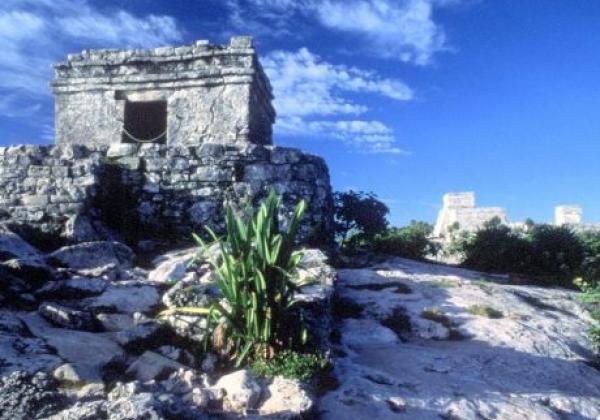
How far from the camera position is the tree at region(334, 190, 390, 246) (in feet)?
31.4

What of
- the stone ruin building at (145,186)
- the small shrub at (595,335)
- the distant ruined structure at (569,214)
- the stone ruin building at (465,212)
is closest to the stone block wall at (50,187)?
the stone ruin building at (145,186)

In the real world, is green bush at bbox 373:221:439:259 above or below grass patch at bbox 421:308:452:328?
above

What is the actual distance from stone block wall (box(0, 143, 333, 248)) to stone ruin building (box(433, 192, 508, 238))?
15574mm

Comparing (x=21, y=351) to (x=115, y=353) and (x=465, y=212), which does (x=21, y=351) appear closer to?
(x=115, y=353)

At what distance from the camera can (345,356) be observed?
13.2 ft

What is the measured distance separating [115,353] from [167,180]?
14.8 feet

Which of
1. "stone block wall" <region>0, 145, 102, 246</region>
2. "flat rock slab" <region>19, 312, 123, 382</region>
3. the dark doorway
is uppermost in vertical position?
the dark doorway

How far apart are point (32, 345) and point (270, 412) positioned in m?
Result: 1.46

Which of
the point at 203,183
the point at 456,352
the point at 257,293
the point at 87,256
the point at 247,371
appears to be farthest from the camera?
the point at 203,183

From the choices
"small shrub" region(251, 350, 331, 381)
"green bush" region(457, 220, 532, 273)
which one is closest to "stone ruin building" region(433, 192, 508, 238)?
"green bush" region(457, 220, 532, 273)

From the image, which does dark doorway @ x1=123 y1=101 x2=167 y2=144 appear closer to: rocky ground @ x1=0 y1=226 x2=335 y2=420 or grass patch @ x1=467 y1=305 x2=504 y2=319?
rocky ground @ x1=0 y1=226 x2=335 y2=420

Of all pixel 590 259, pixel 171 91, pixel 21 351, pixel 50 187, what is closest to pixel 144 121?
pixel 171 91

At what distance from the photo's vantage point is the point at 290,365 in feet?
10.2

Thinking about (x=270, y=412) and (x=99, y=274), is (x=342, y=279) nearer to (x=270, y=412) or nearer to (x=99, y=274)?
(x=99, y=274)
